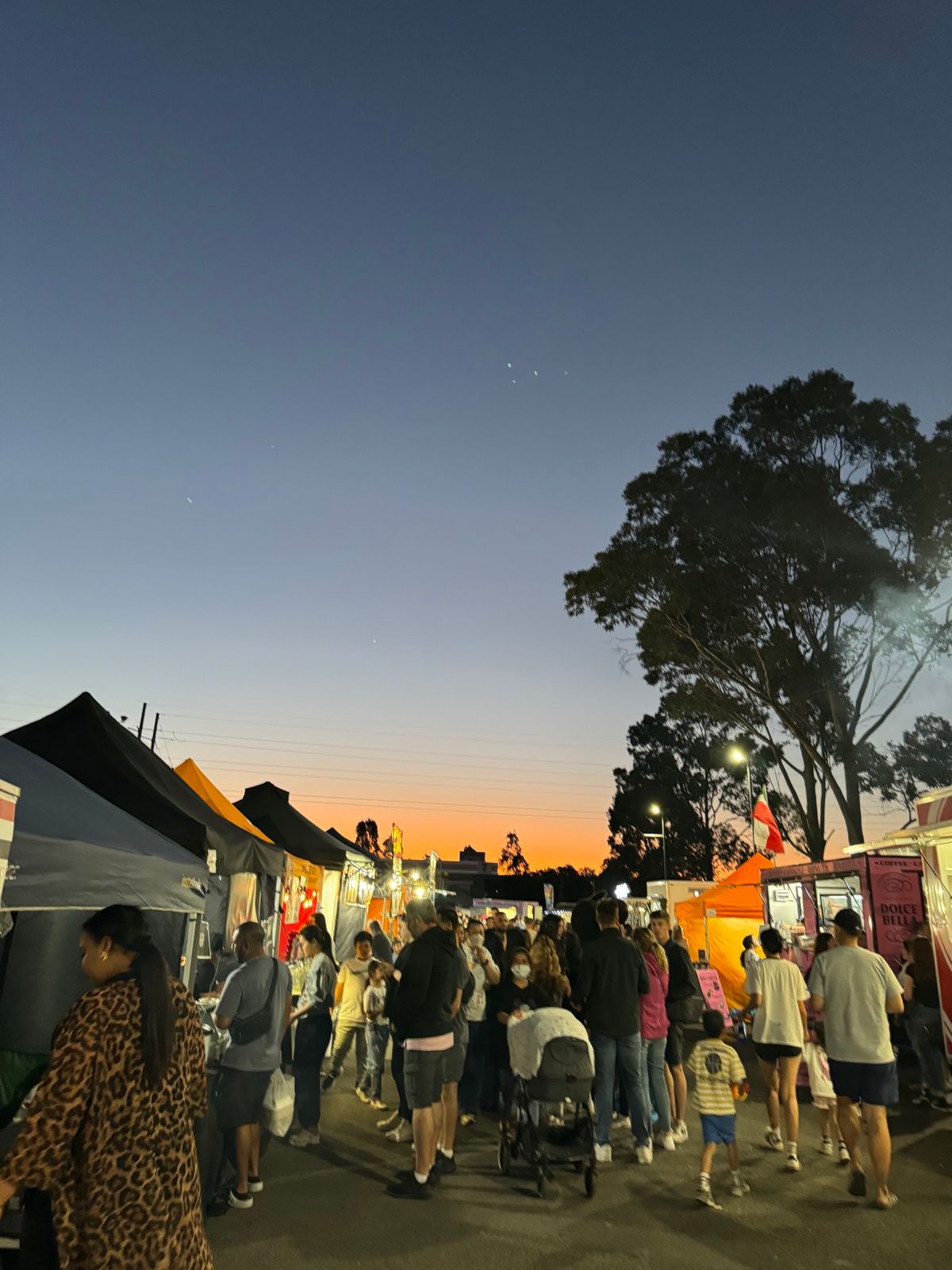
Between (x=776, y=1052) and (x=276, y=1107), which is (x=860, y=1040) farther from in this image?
(x=276, y=1107)

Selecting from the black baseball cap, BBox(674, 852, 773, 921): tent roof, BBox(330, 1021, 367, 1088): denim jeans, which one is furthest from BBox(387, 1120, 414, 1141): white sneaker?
BBox(674, 852, 773, 921): tent roof

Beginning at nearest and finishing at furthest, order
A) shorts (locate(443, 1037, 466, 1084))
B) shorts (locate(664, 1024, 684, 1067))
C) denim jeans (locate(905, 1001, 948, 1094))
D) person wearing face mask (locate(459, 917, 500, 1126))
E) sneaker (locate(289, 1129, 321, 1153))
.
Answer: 1. shorts (locate(443, 1037, 466, 1084))
2. sneaker (locate(289, 1129, 321, 1153))
3. shorts (locate(664, 1024, 684, 1067))
4. person wearing face mask (locate(459, 917, 500, 1126))
5. denim jeans (locate(905, 1001, 948, 1094))

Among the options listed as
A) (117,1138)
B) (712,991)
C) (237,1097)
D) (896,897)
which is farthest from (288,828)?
(117,1138)

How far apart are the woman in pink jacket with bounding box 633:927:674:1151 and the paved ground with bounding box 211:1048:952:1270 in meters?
0.30

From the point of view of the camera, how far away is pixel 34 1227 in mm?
2566

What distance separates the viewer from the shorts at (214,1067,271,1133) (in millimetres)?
5059

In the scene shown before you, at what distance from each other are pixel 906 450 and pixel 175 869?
1759cm

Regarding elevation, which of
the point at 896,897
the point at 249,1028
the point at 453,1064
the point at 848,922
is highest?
the point at 896,897

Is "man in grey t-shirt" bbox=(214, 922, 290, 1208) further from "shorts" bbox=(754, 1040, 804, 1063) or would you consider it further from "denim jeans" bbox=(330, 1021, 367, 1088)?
"shorts" bbox=(754, 1040, 804, 1063)

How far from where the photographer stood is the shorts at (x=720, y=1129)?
5.55 meters

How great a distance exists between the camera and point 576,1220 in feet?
16.5

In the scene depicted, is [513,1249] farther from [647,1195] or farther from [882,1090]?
[882,1090]

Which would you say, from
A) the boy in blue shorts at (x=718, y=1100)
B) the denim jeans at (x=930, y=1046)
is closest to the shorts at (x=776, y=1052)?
the boy in blue shorts at (x=718, y=1100)

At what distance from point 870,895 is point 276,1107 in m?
8.58
